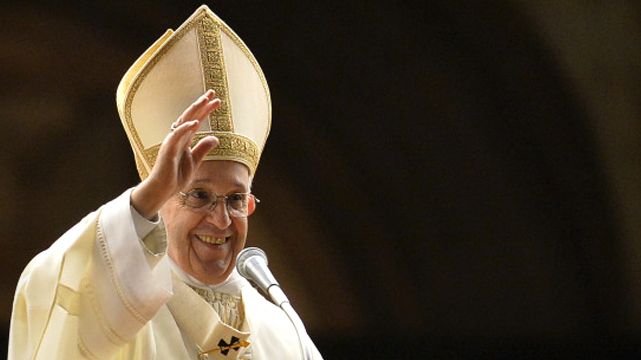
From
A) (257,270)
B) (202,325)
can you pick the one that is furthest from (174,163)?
(202,325)

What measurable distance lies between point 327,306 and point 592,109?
1.68 meters

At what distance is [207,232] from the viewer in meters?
3.41

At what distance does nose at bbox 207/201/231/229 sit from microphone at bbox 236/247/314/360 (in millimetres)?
92

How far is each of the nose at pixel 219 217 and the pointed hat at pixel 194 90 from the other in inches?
6.6

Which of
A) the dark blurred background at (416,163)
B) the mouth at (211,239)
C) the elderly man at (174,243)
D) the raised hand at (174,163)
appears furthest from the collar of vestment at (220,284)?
the dark blurred background at (416,163)

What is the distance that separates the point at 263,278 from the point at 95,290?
58 cm

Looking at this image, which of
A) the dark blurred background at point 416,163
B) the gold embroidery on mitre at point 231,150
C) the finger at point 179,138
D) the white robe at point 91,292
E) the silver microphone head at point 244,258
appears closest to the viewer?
the finger at point 179,138

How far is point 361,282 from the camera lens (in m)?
6.46

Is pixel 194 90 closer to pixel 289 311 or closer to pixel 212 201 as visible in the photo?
pixel 212 201

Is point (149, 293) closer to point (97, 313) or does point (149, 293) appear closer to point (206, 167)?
point (97, 313)

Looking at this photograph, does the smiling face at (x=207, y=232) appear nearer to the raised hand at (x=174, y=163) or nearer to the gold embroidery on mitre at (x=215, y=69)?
the gold embroidery on mitre at (x=215, y=69)

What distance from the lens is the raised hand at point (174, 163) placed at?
9.04 feet

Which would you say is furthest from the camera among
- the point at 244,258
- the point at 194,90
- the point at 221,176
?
the point at 194,90

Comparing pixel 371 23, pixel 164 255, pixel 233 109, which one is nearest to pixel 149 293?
pixel 164 255
